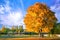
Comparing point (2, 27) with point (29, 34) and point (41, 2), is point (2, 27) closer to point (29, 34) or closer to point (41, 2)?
point (29, 34)

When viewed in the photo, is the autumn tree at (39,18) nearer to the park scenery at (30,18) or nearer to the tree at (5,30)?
the park scenery at (30,18)

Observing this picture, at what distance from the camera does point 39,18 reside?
607cm

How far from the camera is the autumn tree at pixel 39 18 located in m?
6.06

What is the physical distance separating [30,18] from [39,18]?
1.06 ft

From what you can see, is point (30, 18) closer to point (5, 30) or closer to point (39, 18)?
point (39, 18)

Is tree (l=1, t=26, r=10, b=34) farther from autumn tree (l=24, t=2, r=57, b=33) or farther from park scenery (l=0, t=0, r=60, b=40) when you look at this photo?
autumn tree (l=24, t=2, r=57, b=33)

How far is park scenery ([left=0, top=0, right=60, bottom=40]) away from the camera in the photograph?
606 cm

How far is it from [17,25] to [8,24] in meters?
0.32

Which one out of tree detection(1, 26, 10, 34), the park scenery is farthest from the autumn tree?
tree detection(1, 26, 10, 34)

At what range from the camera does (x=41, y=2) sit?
6070 millimetres

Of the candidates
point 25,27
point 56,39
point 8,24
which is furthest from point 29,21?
point 56,39

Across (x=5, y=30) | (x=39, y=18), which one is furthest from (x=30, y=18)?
(x=5, y=30)

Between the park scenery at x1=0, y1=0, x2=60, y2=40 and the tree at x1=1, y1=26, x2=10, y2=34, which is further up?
the park scenery at x1=0, y1=0, x2=60, y2=40

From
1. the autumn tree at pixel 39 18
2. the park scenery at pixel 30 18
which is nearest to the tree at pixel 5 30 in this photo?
the park scenery at pixel 30 18
